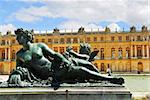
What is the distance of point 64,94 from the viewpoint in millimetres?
7812

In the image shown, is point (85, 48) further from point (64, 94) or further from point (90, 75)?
point (64, 94)

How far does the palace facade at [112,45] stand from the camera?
98.9m

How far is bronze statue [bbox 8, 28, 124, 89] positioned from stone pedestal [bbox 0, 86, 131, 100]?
0.97 ft

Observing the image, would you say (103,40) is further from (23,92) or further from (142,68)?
(23,92)

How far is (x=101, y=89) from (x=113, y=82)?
422 mm

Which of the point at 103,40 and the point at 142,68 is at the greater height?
the point at 103,40

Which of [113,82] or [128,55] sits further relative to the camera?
[128,55]

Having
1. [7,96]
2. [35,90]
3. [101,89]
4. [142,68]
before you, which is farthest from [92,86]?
[142,68]

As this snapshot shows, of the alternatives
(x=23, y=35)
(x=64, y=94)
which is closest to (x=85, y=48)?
(x=23, y=35)

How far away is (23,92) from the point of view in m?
7.83

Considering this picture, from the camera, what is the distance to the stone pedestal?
7.79 metres

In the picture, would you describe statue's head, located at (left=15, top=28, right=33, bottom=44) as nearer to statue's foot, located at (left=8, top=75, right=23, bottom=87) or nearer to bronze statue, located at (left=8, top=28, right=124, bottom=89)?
bronze statue, located at (left=8, top=28, right=124, bottom=89)

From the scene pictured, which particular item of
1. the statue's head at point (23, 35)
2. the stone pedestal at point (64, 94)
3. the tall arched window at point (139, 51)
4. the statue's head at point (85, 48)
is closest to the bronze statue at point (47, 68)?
the statue's head at point (23, 35)

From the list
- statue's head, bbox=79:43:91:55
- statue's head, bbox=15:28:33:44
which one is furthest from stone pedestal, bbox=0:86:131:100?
statue's head, bbox=79:43:91:55
